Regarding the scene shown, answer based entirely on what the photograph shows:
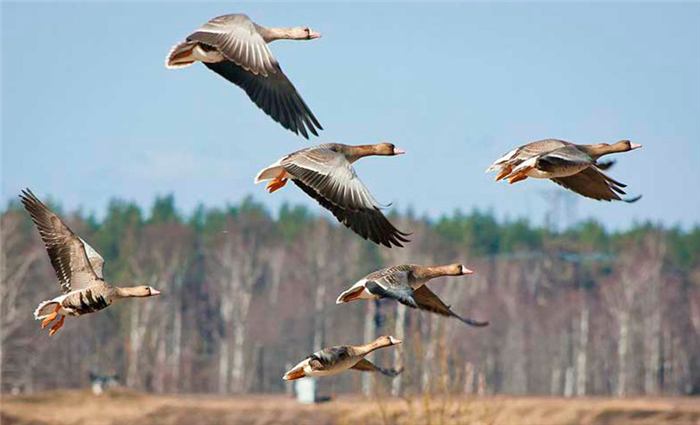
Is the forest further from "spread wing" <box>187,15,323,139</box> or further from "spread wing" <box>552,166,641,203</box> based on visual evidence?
"spread wing" <box>187,15,323,139</box>

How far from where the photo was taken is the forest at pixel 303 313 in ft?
236

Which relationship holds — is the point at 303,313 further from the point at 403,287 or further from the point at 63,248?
the point at 403,287

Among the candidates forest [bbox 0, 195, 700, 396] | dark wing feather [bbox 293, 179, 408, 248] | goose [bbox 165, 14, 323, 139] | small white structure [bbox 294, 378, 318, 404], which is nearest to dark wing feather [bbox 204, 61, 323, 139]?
goose [bbox 165, 14, 323, 139]

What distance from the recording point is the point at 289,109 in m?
14.4

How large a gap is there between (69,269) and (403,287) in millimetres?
3511

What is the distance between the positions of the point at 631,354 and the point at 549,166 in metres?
62.0

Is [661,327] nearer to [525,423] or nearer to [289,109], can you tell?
[525,423]

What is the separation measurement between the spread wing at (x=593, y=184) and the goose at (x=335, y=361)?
3.03 m

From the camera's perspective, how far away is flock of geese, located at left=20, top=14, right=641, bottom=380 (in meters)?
13.4

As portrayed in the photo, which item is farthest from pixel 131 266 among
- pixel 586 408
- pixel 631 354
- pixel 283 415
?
pixel 586 408

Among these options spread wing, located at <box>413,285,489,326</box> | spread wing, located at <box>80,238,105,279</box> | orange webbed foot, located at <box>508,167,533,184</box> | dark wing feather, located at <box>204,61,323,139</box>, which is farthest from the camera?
spread wing, located at <box>80,238,105,279</box>

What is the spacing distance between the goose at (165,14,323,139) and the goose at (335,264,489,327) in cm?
157

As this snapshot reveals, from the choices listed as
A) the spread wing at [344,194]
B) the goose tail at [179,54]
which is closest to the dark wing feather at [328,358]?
the spread wing at [344,194]

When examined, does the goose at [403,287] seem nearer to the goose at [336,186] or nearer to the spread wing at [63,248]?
the goose at [336,186]
